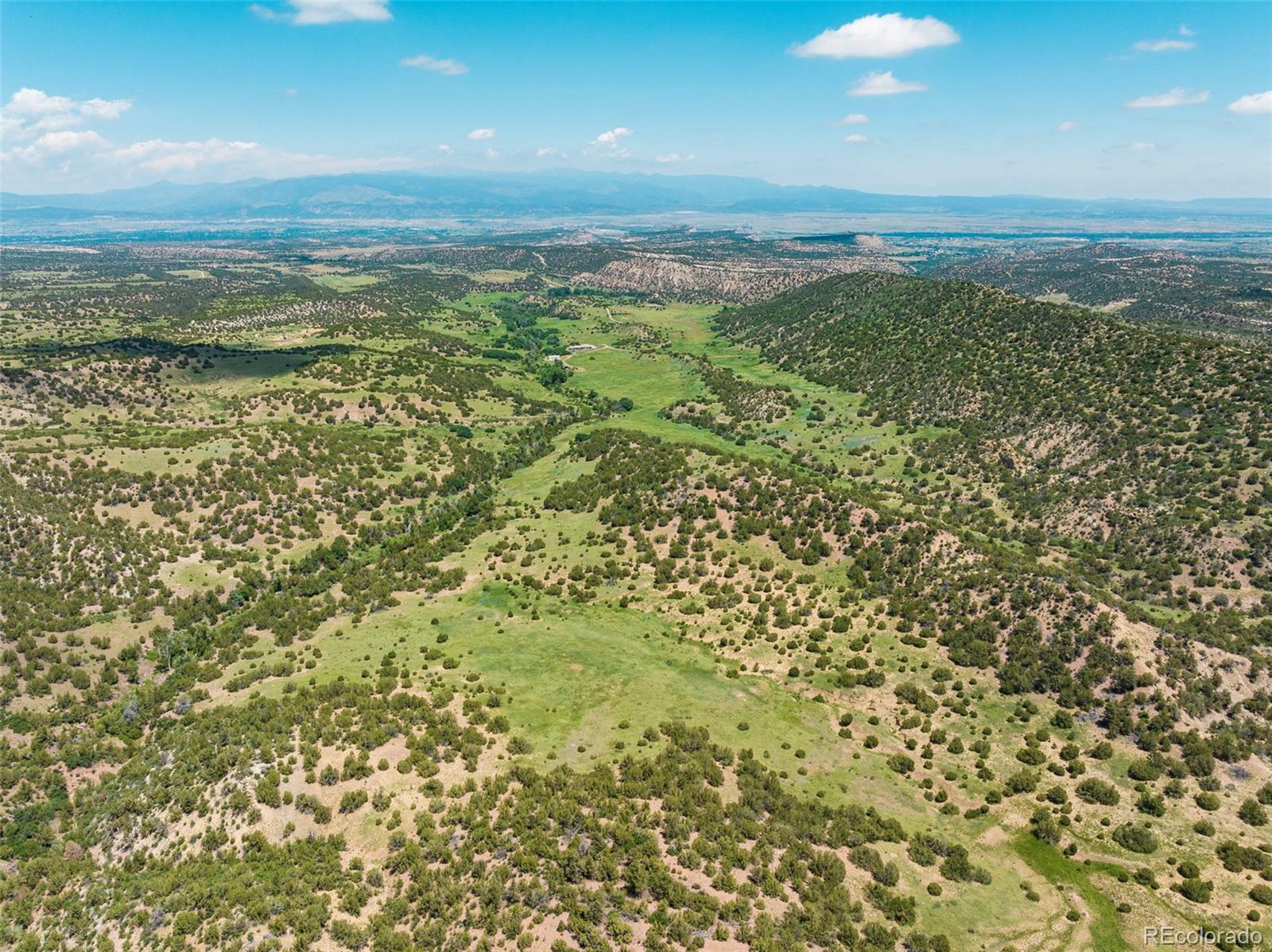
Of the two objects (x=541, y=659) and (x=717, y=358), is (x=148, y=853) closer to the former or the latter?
(x=541, y=659)

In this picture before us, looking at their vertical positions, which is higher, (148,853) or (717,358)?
(717,358)

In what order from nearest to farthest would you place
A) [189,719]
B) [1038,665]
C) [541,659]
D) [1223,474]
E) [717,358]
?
[189,719]
[1038,665]
[541,659]
[1223,474]
[717,358]

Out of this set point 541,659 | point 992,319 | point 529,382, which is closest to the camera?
point 541,659

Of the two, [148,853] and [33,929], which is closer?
[33,929]

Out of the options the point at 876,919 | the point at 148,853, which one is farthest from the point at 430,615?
the point at 876,919

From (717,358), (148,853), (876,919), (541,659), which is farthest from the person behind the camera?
(717,358)

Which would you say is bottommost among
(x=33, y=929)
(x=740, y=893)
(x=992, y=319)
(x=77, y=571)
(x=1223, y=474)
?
(x=33, y=929)

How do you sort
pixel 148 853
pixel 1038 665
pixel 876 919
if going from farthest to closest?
pixel 1038 665 → pixel 148 853 → pixel 876 919

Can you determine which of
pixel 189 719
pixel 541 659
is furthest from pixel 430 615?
pixel 189 719

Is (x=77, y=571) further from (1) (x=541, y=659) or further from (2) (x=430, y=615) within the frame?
(1) (x=541, y=659)
